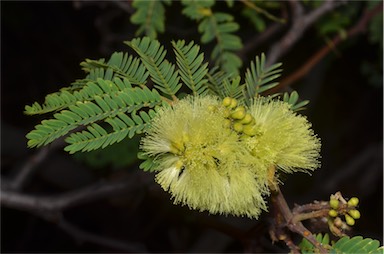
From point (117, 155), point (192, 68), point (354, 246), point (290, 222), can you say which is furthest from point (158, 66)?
point (117, 155)

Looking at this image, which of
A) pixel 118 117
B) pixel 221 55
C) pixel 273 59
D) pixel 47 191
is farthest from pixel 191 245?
pixel 118 117

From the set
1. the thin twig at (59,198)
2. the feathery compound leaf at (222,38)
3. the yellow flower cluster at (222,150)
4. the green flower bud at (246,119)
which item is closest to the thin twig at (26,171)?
the thin twig at (59,198)

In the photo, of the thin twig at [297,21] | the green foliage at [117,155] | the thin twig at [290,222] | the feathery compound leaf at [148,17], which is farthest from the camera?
the green foliage at [117,155]

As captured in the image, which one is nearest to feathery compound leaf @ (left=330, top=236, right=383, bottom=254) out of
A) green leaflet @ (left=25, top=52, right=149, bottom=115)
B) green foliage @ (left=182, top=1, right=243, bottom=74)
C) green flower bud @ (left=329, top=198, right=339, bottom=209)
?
green flower bud @ (left=329, top=198, right=339, bottom=209)

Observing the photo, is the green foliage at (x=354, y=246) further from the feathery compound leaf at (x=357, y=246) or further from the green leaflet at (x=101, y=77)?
the green leaflet at (x=101, y=77)

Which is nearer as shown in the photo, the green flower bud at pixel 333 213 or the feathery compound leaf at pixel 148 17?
the green flower bud at pixel 333 213

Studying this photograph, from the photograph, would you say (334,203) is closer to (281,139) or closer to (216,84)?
(281,139)

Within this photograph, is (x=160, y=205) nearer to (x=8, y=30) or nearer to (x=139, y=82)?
(x=8, y=30)
